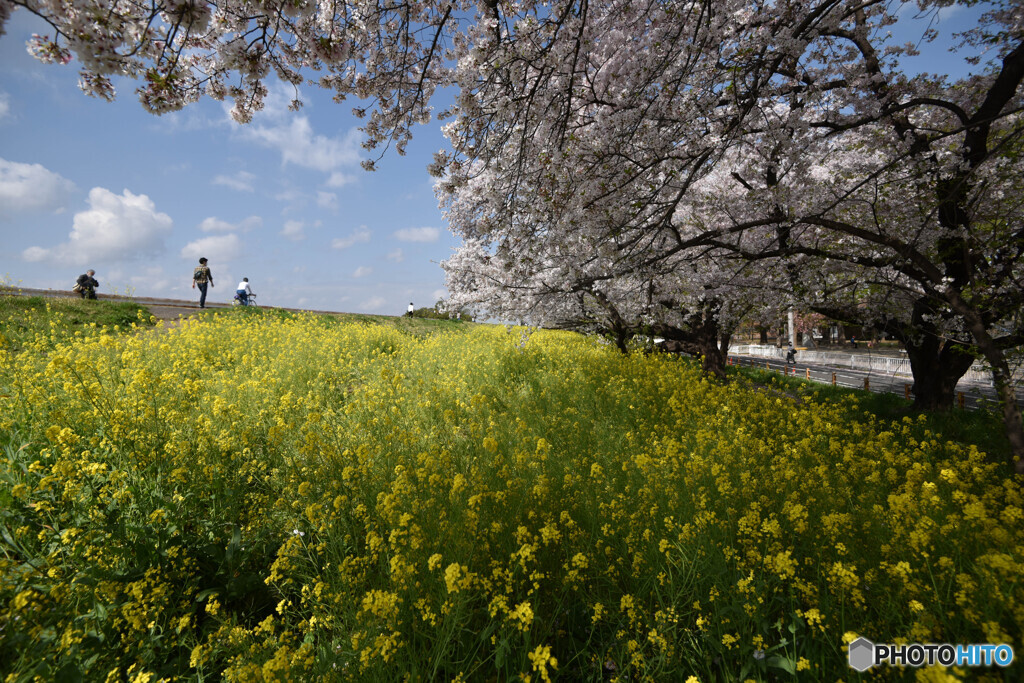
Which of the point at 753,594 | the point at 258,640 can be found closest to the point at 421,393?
the point at 258,640

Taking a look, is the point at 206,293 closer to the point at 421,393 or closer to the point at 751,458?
the point at 421,393

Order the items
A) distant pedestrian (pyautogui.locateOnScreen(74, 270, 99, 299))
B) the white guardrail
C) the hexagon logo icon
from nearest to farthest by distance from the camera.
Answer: the hexagon logo icon → distant pedestrian (pyautogui.locateOnScreen(74, 270, 99, 299)) → the white guardrail

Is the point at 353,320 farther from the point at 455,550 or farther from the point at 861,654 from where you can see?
the point at 861,654

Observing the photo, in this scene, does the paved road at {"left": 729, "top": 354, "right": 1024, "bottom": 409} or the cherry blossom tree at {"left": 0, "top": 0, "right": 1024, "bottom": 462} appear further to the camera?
the paved road at {"left": 729, "top": 354, "right": 1024, "bottom": 409}

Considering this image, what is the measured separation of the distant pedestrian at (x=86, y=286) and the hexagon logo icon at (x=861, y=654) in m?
17.7

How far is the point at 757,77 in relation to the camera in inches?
167

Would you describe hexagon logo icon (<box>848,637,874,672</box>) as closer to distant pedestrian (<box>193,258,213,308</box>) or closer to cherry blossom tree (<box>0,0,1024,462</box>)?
cherry blossom tree (<box>0,0,1024,462</box>)

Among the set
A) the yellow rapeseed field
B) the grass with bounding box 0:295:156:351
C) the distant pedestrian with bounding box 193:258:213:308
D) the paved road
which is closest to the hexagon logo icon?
the yellow rapeseed field

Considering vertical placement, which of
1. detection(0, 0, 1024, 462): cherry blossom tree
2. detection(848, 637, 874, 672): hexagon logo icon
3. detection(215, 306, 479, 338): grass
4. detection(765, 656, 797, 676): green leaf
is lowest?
detection(765, 656, 797, 676): green leaf

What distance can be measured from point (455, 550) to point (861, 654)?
6.35 feet

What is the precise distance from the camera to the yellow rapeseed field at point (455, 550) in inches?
72.6

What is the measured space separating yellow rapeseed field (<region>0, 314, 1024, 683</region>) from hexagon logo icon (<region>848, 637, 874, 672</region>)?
5 centimetres

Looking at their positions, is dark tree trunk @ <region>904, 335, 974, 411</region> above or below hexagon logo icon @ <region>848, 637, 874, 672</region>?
above

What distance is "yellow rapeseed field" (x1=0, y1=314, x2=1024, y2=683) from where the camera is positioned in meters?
1.84
